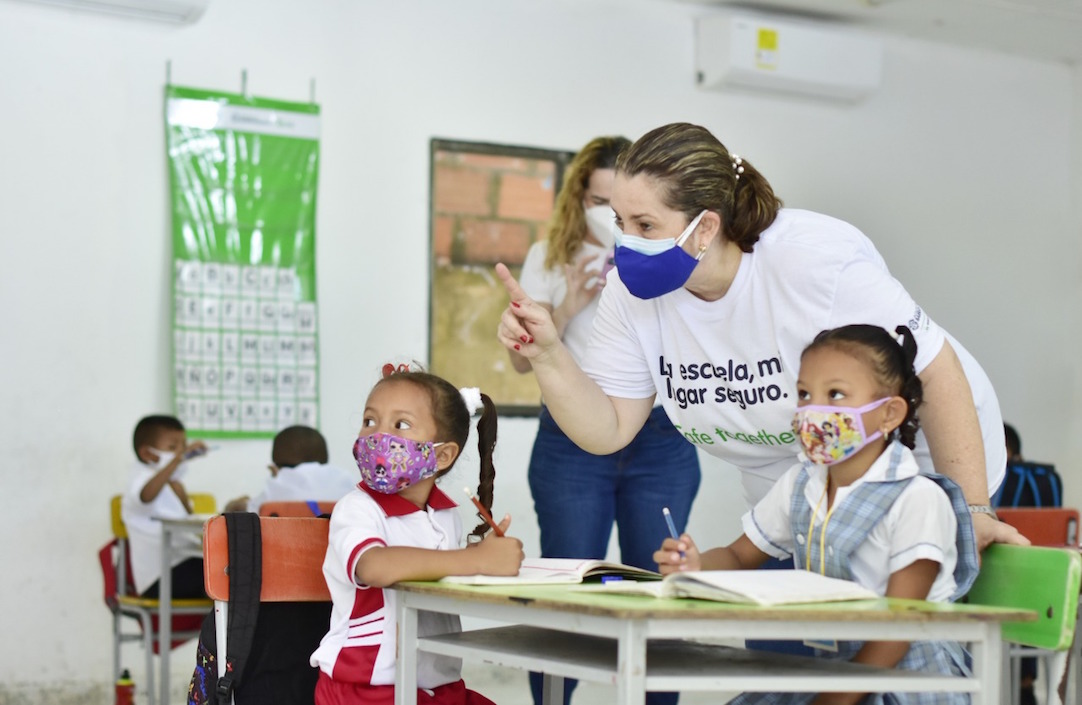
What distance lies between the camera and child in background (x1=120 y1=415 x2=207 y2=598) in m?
4.05

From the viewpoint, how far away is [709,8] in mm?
5441

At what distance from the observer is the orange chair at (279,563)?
186 cm

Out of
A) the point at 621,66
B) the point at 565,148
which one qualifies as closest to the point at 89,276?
the point at 565,148

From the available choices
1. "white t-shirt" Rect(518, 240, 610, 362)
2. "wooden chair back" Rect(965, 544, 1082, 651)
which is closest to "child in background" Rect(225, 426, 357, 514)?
"white t-shirt" Rect(518, 240, 610, 362)

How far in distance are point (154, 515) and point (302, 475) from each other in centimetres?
49

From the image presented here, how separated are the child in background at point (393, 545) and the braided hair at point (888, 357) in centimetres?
52

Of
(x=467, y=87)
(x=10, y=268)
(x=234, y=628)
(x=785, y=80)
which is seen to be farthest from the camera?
(x=785, y=80)

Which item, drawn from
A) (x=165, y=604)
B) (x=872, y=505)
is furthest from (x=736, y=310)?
(x=165, y=604)

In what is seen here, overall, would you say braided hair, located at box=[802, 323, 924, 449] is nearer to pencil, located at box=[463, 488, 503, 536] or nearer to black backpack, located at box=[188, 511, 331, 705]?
pencil, located at box=[463, 488, 503, 536]

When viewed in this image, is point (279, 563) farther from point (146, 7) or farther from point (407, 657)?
point (146, 7)

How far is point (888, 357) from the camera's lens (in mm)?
1706

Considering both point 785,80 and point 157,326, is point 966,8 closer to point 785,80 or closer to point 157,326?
point 785,80

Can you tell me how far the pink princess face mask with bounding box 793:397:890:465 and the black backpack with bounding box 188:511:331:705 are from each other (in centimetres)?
82

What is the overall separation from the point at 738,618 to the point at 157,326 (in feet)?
12.1
